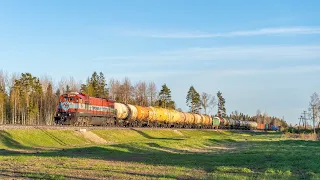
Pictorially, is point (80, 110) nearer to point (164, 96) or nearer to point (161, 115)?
point (161, 115)

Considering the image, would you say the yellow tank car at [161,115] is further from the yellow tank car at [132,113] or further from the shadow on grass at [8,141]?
the shadow on grass at [8,141]

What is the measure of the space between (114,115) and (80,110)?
11.6m

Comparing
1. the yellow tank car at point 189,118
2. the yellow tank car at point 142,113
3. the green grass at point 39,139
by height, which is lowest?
the green grass at point 39,139

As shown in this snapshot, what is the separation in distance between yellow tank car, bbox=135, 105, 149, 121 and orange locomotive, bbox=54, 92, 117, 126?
40.0 feet

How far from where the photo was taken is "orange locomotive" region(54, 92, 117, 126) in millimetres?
50156

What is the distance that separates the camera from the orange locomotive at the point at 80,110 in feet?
165

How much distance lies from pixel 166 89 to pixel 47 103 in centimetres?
4736

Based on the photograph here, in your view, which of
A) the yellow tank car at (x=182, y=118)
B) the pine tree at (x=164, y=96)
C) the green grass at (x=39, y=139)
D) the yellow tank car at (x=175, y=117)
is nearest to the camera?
the green grass at (x=39, y=139)

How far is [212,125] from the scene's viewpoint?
345 feet

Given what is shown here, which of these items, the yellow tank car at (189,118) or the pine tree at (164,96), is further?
the pine tree at (164,96)

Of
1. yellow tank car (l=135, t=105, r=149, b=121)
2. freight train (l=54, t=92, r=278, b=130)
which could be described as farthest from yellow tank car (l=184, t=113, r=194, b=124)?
yellow tank car (l=135, t=105, r=149, b=121)

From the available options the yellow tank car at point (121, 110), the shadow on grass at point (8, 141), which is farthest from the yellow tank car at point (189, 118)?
the shadow on grass at point (8, 141)

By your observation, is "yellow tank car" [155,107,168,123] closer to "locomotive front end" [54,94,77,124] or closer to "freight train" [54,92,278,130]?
"freight train" [54,92,278,130]

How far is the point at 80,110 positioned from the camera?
2013 inches
